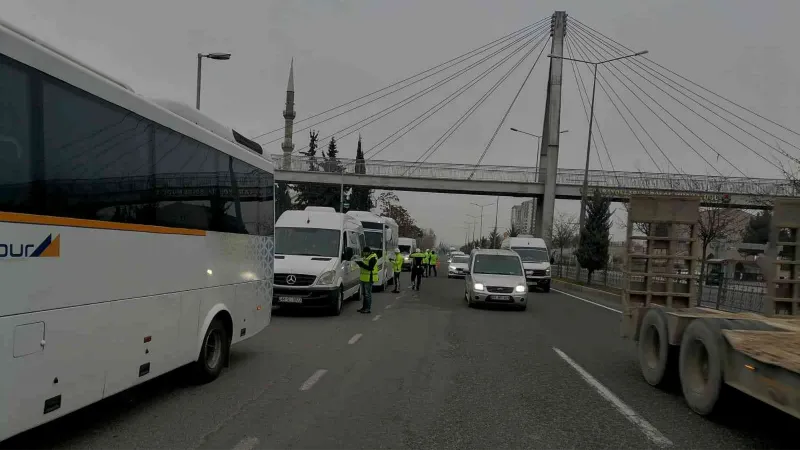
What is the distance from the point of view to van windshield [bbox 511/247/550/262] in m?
29.5

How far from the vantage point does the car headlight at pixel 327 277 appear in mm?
14578

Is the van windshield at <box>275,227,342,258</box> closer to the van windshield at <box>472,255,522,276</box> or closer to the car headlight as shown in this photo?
the car headlight

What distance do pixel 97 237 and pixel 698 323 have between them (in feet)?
19.5

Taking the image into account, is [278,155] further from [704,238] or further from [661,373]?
[661,373]

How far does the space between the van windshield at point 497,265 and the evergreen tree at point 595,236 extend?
15169mm

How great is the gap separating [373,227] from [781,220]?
18.8 m

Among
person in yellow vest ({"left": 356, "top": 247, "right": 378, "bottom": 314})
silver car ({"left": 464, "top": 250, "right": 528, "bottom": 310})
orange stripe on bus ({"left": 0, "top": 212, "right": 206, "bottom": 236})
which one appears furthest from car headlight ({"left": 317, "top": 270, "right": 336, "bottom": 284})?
orange stripe on bus ({"left": 0, "top": 212, "right": 206, "bottom": 236})

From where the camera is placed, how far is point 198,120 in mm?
7270

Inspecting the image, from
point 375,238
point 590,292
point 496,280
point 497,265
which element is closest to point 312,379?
point 496,280

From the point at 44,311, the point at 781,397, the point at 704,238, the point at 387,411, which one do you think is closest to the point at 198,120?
the point at 44,311

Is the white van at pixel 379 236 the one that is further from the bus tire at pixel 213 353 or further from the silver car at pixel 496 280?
the bus tire at pixel 213 353

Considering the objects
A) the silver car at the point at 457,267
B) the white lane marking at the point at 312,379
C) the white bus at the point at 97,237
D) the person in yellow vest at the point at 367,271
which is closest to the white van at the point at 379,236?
the person in yellow vest at the point at 367,271

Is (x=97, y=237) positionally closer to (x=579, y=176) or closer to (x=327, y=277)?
(x=327, y=277)

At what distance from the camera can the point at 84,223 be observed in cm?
488
